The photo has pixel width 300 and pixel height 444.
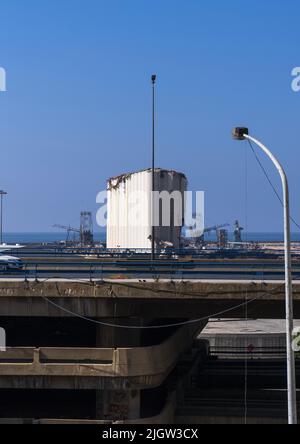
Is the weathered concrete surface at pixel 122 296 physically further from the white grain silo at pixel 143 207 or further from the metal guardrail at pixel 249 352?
the white grain silo at pixel 143 207

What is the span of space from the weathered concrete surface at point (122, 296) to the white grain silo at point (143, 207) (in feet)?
80.0

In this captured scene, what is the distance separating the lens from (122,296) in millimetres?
27031

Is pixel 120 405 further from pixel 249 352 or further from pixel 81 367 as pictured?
pixel 249 352

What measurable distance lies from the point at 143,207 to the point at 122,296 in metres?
27.8

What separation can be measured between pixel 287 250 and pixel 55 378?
12.1 meters

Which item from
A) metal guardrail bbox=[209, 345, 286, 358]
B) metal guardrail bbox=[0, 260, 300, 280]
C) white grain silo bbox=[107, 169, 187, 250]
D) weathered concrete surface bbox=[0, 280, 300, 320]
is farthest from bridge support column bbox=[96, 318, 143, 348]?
white grain silo bbox=[107, 169, 187, 250]

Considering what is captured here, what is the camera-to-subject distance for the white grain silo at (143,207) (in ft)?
177

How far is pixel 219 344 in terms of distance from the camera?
5516 centimetres

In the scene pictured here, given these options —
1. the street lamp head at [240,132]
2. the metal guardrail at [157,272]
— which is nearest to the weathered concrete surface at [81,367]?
Result: the metal guardrail at [157,272]

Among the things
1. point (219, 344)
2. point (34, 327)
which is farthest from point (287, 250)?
point (219, 344)

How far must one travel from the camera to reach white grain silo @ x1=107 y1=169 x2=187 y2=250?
54.0 m

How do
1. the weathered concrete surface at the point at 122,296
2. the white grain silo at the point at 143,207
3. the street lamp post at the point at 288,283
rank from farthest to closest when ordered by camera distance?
the white grain silo at the point at 143,207 → the weathered concrete surface at the point at 122,296 → the street lamp post at the point at 288,283

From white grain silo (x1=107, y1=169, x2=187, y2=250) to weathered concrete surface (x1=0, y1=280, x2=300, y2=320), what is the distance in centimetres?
2438
